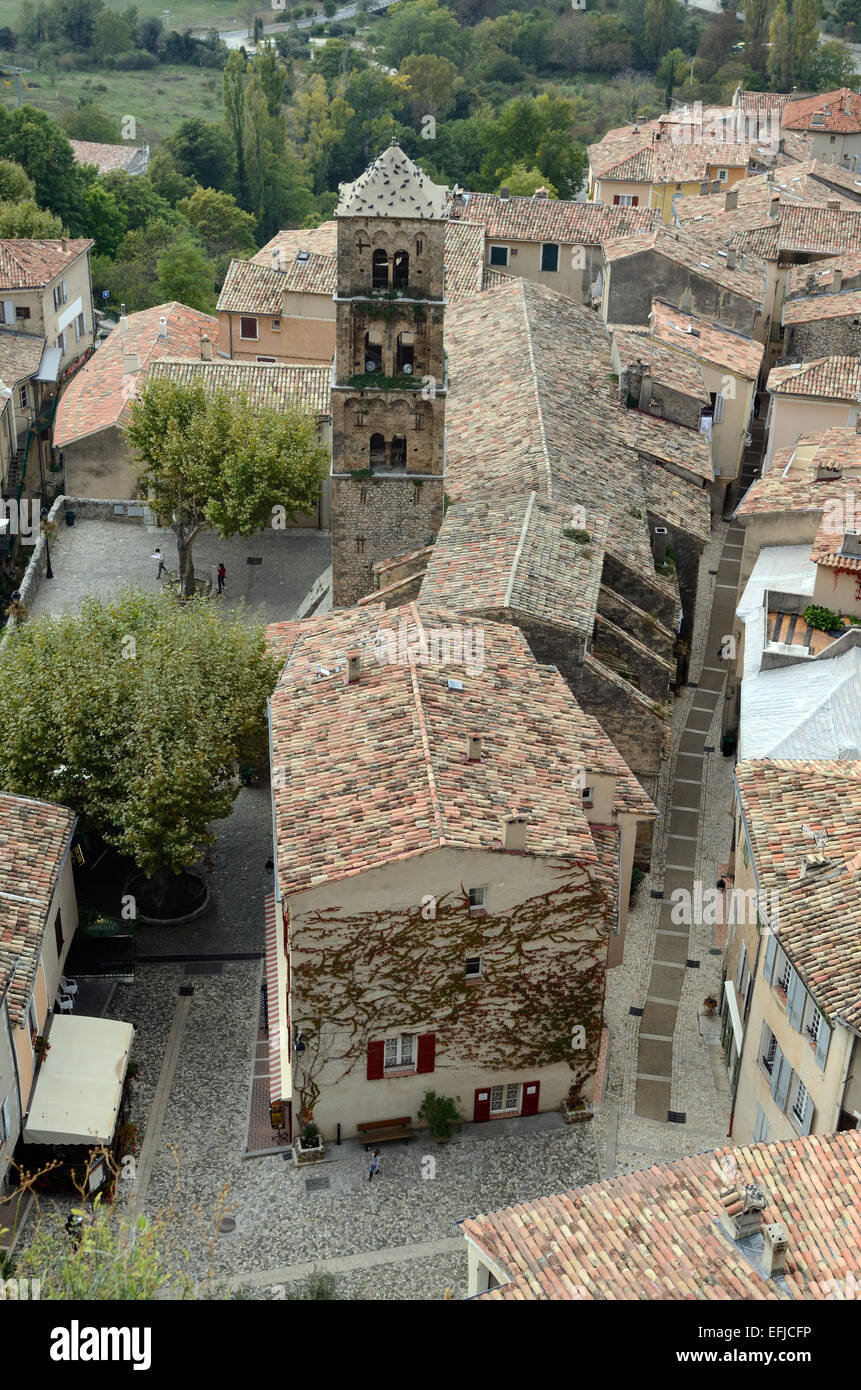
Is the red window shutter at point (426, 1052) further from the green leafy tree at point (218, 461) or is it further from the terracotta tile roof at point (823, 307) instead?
the terracotta tile roof at point (823, 307)

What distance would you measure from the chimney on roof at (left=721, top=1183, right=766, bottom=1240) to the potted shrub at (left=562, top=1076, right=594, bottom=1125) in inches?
515

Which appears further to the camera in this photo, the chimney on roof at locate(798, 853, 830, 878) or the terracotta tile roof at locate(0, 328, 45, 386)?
the terracotta tile roof at locate(0, 328, 45, 386)

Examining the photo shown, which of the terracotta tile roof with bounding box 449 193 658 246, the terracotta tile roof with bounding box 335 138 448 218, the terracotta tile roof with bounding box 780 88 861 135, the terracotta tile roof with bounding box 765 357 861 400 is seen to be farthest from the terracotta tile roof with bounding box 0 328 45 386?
the terracotta tile roof with bounding box 780 88 861 135

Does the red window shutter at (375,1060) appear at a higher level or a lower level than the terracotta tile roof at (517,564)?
lower

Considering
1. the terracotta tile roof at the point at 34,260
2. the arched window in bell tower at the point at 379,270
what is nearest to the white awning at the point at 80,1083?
the arched window in bell tower at the point at 379,270

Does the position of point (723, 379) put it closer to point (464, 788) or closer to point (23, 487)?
point (23, 487)

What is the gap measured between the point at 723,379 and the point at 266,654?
1278 inches

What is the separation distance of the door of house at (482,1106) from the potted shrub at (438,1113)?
2.38ft

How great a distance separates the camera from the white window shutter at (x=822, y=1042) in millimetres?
34469

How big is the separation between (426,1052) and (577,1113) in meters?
4.71

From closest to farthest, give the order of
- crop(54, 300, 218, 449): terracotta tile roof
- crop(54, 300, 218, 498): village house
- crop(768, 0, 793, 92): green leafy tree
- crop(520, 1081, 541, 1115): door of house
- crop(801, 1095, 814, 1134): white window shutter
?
1. crop(801, 1095, 814, 1134): white window shutter
2. crop(520, 1081, 541, 1115): door of house
3. crop(54, 300, 218, 498): village house
4. crop(54, 300, 218, 449): terracotta tile roof
5. crop(768, 0, 793, 92): green leafy tree

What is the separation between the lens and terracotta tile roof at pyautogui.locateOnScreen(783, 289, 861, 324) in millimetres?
81000

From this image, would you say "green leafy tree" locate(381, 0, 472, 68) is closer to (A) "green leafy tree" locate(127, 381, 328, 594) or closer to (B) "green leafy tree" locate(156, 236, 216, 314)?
(B) "green leafy tree" locate(156, 236, 216, 314)

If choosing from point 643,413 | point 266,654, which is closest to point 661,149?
point 643,413
